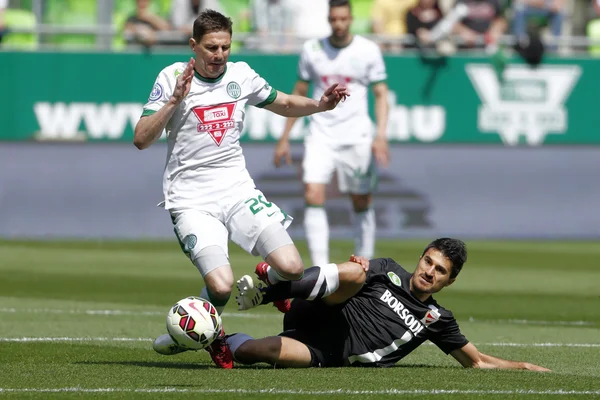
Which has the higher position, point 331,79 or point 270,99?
point 270,99

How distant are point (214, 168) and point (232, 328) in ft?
6.67

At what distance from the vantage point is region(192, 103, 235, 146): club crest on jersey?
26.0 ft

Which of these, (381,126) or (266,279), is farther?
(381,126)

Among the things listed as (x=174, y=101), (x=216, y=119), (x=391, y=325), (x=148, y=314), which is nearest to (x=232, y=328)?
(x=148, y=314)

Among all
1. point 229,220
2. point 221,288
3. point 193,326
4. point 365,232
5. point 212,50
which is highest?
point 212,50

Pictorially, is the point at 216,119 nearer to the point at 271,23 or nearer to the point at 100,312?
the point at 100,312

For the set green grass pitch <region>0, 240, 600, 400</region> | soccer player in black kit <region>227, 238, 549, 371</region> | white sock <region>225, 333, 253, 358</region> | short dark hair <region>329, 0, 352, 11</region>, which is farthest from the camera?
short dark hair <region>329, 0, 352, 11</region>

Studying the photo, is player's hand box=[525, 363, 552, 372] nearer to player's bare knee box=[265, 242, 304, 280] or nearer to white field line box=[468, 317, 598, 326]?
player's bare knee box=[265, 242, 304, 280]

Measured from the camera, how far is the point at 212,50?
308 inches

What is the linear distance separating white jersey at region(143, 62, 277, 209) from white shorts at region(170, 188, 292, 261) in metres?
0.06

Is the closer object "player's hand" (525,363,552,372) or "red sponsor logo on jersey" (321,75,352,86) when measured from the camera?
"player's hand" (525,363,552,372)

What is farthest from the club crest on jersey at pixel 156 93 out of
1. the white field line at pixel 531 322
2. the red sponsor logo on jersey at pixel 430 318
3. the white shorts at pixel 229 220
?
the white field line at pixel 531 322

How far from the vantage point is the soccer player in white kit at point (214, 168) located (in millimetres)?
7703

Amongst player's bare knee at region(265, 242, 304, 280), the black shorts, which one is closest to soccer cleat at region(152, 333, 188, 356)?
the black shorts
